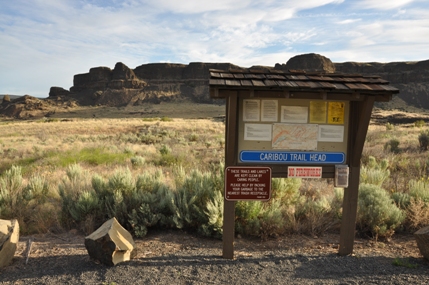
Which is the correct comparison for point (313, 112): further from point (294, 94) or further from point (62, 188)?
point (62, 188)

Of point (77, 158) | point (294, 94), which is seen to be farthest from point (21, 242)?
point (77, 158)

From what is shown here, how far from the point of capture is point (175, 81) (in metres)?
120

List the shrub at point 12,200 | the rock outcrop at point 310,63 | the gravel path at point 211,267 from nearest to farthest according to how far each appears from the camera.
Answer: the gravel path at point 211,267
the shrub at point 12,200
the rock outcrop at point 310,63

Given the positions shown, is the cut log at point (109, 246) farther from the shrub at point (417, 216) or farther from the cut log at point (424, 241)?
the shrub at point (417, 216)

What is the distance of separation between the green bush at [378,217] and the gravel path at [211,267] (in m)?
0.60

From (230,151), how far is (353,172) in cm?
164

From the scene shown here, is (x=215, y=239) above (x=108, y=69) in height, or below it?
→ below

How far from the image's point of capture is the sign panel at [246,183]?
4016 mm

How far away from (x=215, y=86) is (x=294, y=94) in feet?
3.14

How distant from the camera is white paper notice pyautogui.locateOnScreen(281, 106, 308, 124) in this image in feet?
13.3

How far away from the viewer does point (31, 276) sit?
11.9ft

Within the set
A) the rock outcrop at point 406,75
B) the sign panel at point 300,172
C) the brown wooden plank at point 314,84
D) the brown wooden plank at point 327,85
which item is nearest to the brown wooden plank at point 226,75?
the brown wooden plank at point 314,84

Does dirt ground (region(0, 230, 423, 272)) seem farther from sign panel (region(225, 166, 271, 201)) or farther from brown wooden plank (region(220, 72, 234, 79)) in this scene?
brown wooden plank (region(220, 72, 234, 79))

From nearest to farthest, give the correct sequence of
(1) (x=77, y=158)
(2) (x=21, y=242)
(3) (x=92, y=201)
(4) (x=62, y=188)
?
(2) (x=21, y=242) < (3) (x=92, y=201) < (4) (x=62, y=188) < (1) (x=77, y=158)
